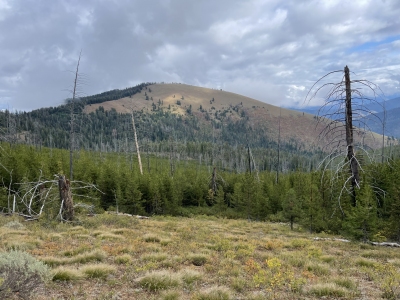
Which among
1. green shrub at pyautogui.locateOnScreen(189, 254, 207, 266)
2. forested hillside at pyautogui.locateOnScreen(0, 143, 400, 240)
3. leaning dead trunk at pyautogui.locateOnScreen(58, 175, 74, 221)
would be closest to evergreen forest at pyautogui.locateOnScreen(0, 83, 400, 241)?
forested hillside at pyautogui.locateOnScreen(0, 143, 400, 240)

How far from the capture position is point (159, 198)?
3756 centimetres

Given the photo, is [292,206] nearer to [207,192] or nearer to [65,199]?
[65,199]

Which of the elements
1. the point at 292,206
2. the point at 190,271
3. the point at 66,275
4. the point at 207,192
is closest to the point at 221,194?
the point at 207,192

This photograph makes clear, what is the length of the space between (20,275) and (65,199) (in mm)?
10707

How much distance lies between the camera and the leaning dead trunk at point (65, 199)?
1516cm

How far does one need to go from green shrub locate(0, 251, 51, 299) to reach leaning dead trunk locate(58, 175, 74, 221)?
9.57 m

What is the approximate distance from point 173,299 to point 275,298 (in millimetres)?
2400

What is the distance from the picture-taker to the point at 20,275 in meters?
5.40

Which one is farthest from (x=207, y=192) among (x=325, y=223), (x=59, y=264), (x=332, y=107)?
(x=59, y=264)

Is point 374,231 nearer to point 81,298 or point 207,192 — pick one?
point 81,298

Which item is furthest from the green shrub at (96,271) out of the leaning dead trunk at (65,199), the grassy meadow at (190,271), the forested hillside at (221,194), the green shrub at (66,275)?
the leaning dead trunk at (65,199)

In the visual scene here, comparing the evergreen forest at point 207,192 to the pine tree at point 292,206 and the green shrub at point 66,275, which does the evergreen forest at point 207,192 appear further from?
the green shrub at point 66,275

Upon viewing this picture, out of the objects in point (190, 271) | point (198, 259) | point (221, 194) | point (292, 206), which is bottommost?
point (221, 194)

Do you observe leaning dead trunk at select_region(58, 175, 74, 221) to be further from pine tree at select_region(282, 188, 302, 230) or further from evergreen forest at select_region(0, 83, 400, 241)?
pine tree at select_region(282, 188, 302, 230)
